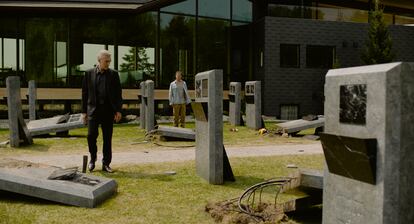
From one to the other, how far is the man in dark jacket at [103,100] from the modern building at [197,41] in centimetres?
1466

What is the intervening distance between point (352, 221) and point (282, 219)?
160 centimetres

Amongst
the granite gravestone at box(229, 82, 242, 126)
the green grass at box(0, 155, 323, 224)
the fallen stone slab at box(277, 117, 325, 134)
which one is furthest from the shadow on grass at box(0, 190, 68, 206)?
the granite gravestone at box(229, 82, 242, 126)

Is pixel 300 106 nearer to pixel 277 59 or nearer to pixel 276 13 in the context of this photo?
pixel 277 59

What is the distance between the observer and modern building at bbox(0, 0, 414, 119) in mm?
22875

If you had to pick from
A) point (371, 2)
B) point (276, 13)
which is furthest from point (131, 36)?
point (371, 2)

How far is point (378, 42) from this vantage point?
24.6 meters

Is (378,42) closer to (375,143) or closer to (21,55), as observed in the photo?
(21,55)

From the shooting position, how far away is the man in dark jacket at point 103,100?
7.82 meters

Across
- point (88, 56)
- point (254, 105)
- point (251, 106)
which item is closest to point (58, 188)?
point (254, 105)

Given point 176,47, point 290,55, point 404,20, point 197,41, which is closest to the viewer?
point 176,47

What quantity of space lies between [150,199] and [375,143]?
3478 millimetres

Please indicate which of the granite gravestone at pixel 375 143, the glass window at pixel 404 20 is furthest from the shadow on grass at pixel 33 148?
the glass window at pixel 404 20

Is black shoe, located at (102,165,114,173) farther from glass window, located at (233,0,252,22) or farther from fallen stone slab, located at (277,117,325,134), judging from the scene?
glass window, located at (233,0,252,22)

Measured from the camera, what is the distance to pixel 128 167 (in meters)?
8.39
